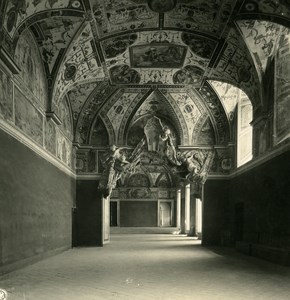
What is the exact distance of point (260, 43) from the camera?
523 inches

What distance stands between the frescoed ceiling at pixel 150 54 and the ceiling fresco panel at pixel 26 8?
0.03 meters

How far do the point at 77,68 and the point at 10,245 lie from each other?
725 centimetres

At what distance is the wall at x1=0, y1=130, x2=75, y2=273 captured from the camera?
9.96 meters

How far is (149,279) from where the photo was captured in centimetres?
978

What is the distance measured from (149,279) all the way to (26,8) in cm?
726

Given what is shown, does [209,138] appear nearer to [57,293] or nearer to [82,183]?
[82,183]

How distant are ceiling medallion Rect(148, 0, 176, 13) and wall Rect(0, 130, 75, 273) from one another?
5505 mm

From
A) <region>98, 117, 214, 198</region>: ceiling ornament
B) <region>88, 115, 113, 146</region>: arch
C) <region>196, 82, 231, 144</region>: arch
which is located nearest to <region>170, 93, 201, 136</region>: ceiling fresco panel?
<region>196, 82, 231, 144</region>: arch

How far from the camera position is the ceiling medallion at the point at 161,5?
1196 centimetres

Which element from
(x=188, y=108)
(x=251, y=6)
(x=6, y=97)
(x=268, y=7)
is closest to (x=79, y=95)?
(x=188, y=108)

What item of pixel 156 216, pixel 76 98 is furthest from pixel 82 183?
pixel 156 216

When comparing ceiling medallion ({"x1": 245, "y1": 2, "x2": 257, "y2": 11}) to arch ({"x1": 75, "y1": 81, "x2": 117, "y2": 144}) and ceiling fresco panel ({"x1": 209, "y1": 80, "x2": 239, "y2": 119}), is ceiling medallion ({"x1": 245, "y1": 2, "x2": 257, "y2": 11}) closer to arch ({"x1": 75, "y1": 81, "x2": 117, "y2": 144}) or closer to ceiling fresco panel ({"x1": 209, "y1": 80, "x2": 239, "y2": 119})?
ceiling fresco panel ({"x1": 209, "y1": 80, "x2": 239, "y2": 119})

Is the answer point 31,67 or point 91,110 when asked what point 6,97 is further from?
point 91,110

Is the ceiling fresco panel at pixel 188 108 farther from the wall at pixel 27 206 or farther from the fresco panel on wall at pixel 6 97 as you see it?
the fresco panel on wall at pixel 6 97
